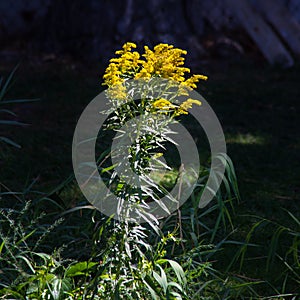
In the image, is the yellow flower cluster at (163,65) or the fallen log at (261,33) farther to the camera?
the fallen log at (261,33)

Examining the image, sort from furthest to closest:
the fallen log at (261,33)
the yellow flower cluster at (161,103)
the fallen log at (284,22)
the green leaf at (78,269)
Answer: the fallen log at (284,22), the fallen log at (261,33), the green leaf at (78,269), the yellow flower cluster at (161,103)

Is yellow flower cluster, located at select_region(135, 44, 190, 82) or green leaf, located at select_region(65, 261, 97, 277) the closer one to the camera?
yellow flower cluster, located at select_region(135, 44, 190, 82)

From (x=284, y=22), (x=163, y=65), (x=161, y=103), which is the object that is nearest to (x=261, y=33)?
(x=284, y=22)

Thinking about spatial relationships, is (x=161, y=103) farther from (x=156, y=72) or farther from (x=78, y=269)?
(x=78, y=269)

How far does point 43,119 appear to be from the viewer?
19.1 feet

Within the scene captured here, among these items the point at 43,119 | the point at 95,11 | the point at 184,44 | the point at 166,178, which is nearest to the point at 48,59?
the point at 95,11

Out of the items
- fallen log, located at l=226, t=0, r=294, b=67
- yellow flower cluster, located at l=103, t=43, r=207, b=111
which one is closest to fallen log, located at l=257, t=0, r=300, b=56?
fallen log, located at l=226, t=0, r=294, b=67

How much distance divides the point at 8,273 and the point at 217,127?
3.17m

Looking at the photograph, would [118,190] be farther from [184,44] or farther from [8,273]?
[184,44]

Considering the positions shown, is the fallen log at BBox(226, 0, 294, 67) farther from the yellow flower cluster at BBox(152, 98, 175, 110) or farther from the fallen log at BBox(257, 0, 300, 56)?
the yellow flower cluster at BBox(152, 98, 175, 110)

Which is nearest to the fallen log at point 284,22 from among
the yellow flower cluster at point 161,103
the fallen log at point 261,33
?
the fallen log at point 261,33

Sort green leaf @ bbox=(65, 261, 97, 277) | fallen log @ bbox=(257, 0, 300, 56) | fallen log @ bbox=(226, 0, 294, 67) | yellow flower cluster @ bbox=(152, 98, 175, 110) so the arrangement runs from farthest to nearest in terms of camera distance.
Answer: fallen log @ bbox=(257, 0, 300, 56), fallen log @ bbox=(226, 0, 294, 67), green leaf @ bbox=(65, 261, 97, 277), yellow flower cluster @ bbox=(152, 98, 175, 110)

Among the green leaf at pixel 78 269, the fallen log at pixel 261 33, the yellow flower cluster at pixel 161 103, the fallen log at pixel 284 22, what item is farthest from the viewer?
the fallen log at pixel 284 22

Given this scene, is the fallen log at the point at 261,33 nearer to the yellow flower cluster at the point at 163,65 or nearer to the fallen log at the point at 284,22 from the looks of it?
the fallen log at the point at 284,22
